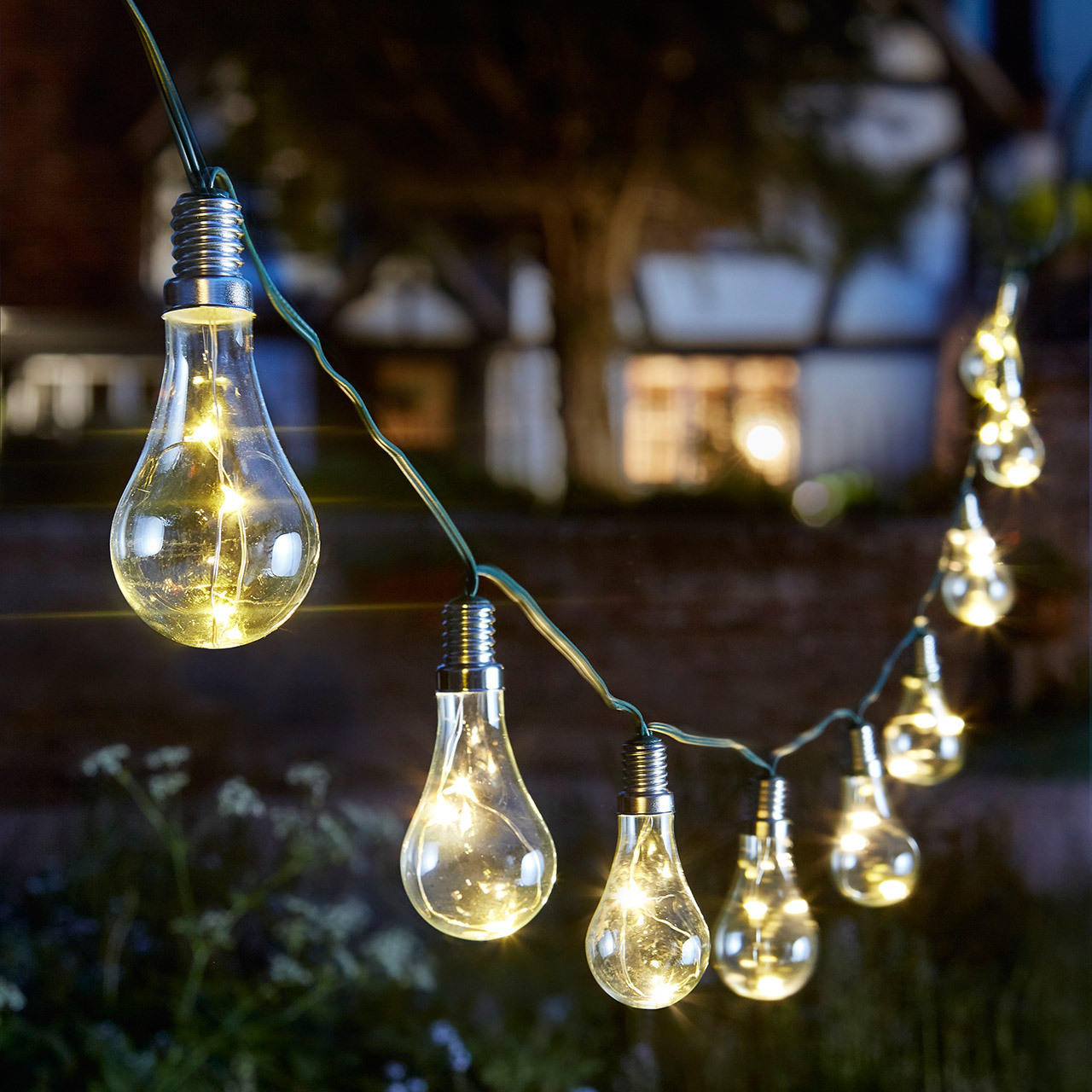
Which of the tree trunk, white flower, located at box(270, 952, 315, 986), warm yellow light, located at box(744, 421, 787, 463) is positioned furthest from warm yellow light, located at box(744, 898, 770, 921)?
warm yellow light, located at box(744, 421, 787, 463)

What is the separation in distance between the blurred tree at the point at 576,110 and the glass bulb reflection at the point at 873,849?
3580 millimetres

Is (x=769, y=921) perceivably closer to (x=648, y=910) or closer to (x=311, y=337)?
(x=648, y=910)

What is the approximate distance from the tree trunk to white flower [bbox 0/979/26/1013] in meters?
3.48

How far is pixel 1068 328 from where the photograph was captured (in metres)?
4.83

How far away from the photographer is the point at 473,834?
709 millimetres

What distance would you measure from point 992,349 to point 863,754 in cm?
75

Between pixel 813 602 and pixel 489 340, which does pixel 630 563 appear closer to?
pixel 813 602

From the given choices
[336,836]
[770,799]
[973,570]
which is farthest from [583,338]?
[770,799]

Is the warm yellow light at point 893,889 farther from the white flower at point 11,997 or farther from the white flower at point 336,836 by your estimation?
the white flower at point 11,997

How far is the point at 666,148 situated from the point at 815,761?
3.22 m

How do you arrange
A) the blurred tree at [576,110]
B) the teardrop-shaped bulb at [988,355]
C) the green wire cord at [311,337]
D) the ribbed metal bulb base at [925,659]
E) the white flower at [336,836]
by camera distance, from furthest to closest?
1. the blurred tree at [576,110]
2. the white flower at [336,836]
3. the teardrop-shaped bulb at [988,355]
4. the ribbed metal bulb base at [925,659]
5. the green wire cord at [311,337]

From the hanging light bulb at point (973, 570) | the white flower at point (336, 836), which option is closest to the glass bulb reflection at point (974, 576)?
the hanging light bulb at point (973, 570)

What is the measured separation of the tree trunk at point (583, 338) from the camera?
4945 mm

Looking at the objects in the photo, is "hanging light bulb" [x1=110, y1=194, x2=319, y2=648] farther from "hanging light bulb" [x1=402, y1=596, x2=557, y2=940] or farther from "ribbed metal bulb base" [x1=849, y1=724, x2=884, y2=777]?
"ribbed metal bulb base" [x1=849, y1=724, x2=884, y2=777]
